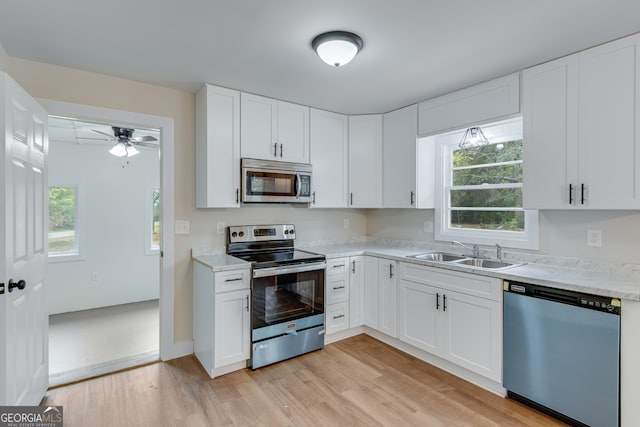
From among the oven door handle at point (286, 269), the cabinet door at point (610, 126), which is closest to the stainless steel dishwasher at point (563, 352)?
the cabinet door at point (610, 126)

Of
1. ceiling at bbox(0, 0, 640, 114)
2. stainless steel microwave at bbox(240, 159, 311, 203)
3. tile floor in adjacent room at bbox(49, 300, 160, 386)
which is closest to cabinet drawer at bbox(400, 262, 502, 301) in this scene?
stainless steel microwave at bbox(240, 159, 311, 203)

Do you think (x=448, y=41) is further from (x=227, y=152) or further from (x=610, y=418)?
(x=610, y=418)

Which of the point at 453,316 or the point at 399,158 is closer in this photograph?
the point at 453,316

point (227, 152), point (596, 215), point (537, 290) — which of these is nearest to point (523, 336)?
point (537, 290)

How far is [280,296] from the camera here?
2.88 m

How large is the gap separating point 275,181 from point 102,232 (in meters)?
3.12

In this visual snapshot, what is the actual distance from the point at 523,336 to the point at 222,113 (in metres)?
2.91

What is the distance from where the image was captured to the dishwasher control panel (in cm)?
183

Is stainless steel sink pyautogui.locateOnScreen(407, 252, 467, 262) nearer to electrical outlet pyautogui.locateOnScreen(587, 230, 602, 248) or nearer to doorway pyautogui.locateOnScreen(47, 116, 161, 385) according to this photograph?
electrical outlet pyautogui.locateOnScreen(587, 230, 602, 248)

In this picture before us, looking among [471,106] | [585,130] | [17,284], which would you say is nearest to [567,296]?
[585,130]

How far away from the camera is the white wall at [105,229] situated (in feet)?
14.3

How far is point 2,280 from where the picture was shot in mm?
1636

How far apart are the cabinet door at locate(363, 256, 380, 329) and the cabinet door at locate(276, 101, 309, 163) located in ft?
4.18

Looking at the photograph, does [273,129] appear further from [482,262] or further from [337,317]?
[482,262]
